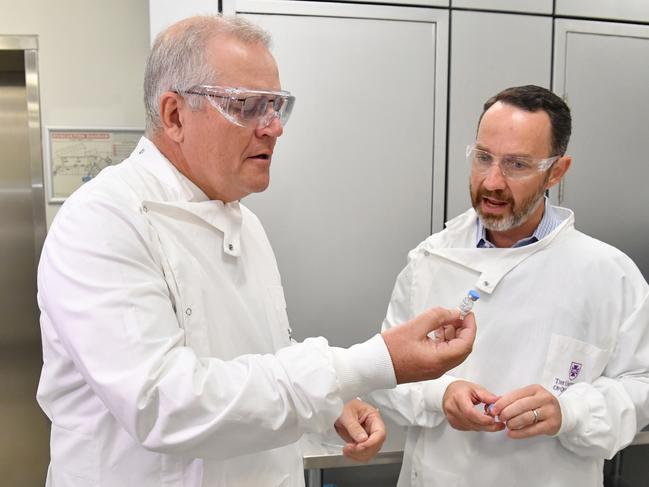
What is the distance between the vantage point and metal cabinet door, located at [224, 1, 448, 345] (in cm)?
194

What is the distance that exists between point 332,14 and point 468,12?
1.65ft

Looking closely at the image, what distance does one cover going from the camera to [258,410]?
80 centimetres

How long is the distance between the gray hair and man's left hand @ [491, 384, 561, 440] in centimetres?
86

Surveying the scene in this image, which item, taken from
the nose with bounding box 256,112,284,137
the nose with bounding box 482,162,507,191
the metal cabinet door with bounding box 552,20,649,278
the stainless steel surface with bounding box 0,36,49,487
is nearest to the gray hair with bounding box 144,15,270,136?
the nose with bounding box 256,112,284,137

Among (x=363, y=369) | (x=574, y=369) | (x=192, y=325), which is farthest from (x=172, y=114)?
(x=574, y=369)

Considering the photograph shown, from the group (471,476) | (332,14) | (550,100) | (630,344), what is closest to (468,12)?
(332,14)

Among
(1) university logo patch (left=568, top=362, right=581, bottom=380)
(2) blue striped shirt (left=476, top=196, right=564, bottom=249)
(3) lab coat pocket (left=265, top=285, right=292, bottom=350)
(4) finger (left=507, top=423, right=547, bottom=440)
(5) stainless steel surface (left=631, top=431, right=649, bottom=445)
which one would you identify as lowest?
(5) stainless steel surface (left=631, top=431, right=649, bottom=445)

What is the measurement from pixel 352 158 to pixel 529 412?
1.10 meters

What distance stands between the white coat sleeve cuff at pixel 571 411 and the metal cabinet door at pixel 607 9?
1502mm

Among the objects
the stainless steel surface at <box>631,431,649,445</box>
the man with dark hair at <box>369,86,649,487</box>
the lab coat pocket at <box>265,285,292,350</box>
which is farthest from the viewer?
the stainless steel surface at <box>631,431,649,445</box>

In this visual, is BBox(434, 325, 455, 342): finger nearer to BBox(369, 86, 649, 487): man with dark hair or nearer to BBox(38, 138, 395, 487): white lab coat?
BBox(38, 138, 395, 487): white lab coat

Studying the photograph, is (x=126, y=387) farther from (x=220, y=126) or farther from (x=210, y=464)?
(x=220, y=126)

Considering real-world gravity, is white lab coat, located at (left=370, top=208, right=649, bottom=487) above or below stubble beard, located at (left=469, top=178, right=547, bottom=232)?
below

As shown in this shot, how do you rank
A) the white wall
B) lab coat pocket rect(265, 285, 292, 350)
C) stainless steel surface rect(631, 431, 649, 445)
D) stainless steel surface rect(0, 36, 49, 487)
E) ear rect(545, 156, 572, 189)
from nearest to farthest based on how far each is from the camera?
1. lab coat pocket rect(265, 285, 292, 350)
2. ear rect(545, 156, 572, 189)
3. stainless steel surface rect(631, 431, 649, 445)
4. the white wall
5. stainless steel surface rect(0, 36, 49, 487)
